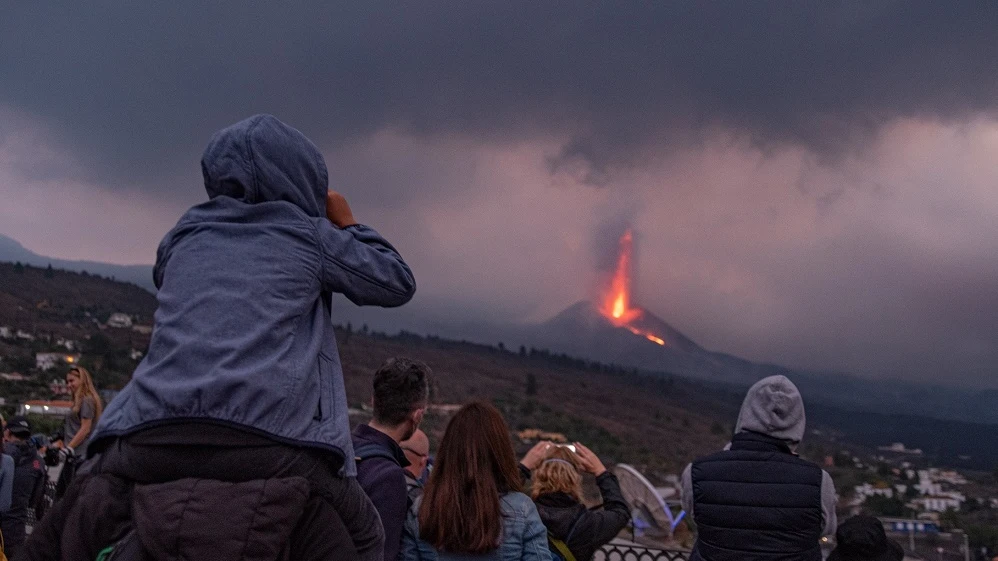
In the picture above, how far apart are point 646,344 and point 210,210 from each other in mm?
101107

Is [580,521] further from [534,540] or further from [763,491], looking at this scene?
[763,491]

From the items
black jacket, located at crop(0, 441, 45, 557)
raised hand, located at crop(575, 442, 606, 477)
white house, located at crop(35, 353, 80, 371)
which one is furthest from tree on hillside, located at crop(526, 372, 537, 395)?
raised hand, located at crop(575, 442, 606, 477)

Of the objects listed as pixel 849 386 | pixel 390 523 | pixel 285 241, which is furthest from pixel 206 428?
pixel 849 386

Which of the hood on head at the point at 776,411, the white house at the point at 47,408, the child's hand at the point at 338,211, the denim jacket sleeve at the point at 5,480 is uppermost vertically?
the child's hand at the point at 338,211

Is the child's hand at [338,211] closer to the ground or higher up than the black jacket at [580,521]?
higher up

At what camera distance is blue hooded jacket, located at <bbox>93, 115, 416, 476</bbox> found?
1.77m

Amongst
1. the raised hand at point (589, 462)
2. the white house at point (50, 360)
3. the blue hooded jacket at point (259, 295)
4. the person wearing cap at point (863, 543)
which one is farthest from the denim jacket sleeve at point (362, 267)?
the white house at point (50, 360)

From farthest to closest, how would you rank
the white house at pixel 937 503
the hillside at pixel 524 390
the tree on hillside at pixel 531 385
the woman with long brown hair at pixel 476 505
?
1. the tree on hillside at pixel 531 385
2. the hillside at pixel 524 390
3. the white house at pixel 937 503
4. the woman with long brown hair at pixel 476 505

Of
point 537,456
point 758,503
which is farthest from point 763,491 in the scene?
point 537,456

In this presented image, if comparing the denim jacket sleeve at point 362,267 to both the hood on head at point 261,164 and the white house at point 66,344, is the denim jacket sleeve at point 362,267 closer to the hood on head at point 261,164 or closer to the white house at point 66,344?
the hood on head at point 261,164

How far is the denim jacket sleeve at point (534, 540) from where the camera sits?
317 cm

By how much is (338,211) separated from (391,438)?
1404mm

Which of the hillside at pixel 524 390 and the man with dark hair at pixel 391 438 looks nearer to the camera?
the man with dark hair at pixel 391 438

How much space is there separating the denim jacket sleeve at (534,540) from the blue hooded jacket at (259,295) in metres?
1.47
